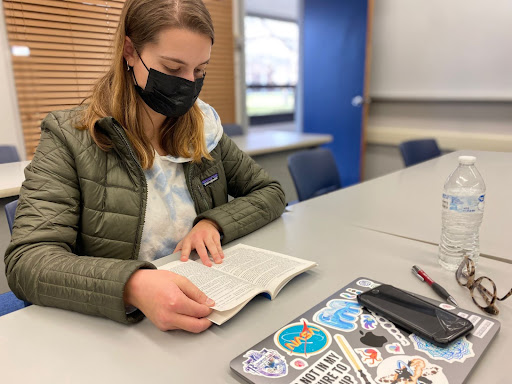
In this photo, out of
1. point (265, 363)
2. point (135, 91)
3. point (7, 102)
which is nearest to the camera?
point (265, 363)

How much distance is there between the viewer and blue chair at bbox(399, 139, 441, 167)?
2668 millimetres

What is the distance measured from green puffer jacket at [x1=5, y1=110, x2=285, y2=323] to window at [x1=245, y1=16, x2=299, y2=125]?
16.4 feet

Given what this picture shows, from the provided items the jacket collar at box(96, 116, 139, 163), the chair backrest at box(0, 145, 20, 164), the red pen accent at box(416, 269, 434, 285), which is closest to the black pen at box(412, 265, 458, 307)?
the red pen accent at box(416, 269, 434, 285)

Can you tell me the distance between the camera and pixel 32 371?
1.99ft

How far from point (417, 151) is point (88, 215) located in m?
2.37

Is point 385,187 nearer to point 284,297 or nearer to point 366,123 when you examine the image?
point 284,297

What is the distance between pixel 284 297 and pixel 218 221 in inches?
13.6

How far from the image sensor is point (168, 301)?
0.68m

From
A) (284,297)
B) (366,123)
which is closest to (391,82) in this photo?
(366,123)

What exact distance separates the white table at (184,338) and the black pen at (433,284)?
0.04 feet

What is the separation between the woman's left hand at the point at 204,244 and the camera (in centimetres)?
96

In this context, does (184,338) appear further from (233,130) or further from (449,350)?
(233,130)

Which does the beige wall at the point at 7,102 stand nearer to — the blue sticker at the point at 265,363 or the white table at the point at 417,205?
the white table at the point at 417,205

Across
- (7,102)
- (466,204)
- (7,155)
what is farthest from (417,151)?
(7,102)
